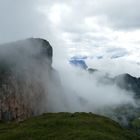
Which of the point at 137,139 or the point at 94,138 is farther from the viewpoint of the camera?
the point at 137,139

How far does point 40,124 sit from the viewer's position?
18312cm

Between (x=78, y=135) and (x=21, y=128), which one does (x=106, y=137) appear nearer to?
(x=78, y=135)

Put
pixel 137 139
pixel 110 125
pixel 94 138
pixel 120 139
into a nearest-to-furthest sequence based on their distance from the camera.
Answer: pixel 94 138 < pixel 120 139 < pixel 137 139 < pixel 110 125

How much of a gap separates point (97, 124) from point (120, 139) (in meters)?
27.8

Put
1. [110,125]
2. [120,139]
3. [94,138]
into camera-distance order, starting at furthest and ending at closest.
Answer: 1. [110,125]
2. [120,139]
3. [94,138]

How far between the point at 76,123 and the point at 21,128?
24286mm

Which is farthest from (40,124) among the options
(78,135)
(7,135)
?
(78,135)

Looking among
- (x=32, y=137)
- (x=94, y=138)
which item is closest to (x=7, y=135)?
(x=32, y=137)

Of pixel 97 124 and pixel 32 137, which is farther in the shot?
pixel 97 124

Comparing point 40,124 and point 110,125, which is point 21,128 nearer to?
point 40,124

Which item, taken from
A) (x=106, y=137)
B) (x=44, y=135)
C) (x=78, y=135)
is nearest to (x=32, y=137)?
(x=44, y=135)

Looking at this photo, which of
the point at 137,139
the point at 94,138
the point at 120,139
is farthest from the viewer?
the point at 137,139

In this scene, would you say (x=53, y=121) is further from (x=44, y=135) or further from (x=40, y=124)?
(x=44, y=135)

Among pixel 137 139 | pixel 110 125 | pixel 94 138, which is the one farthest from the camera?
pixel 110 125
